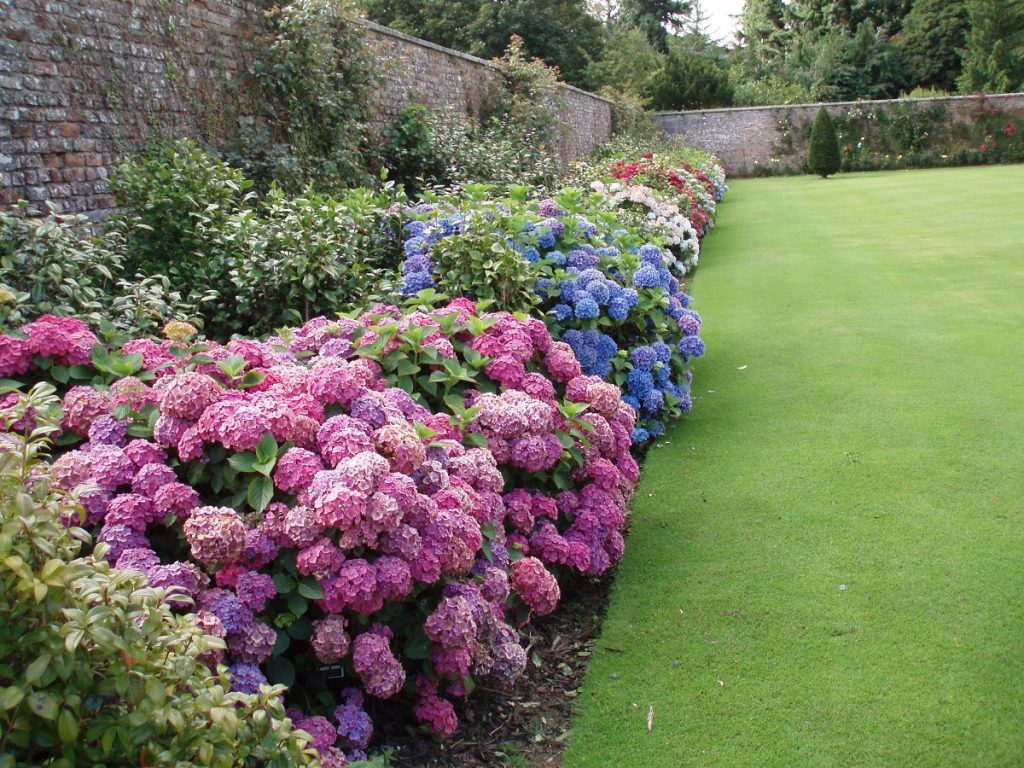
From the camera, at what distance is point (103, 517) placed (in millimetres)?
2322

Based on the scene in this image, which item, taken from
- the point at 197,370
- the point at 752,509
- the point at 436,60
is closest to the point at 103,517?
the point at 197,370

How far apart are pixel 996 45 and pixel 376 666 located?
120 feet

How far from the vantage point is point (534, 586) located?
2.92 m

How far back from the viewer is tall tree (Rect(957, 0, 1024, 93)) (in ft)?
104

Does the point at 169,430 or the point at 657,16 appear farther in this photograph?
the point at 657,16

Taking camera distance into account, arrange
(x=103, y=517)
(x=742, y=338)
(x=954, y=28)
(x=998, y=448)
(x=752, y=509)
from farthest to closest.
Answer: (x=954, y=28) < (x=742, y=338) < (x=998, y=448) < (x=752, y=509) < (x=103, y=517)

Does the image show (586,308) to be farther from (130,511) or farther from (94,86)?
(94,86)

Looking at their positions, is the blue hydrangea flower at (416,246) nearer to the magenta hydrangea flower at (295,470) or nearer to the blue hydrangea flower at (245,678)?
the magenta hydrangea flower at (295,470)

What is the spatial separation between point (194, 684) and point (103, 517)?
3.05 feet

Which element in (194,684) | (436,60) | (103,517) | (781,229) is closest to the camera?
(194,684)

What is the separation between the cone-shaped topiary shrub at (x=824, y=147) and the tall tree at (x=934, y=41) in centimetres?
1230

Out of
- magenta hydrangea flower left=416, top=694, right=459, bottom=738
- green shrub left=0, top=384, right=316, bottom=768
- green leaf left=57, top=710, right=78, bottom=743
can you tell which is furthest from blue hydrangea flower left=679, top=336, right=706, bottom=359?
green leaf left=57, top=710, right=78, bottom=743

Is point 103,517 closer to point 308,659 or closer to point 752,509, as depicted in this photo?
point 308,659

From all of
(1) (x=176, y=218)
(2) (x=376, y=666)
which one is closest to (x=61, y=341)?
(2) (x=376, y=666)
